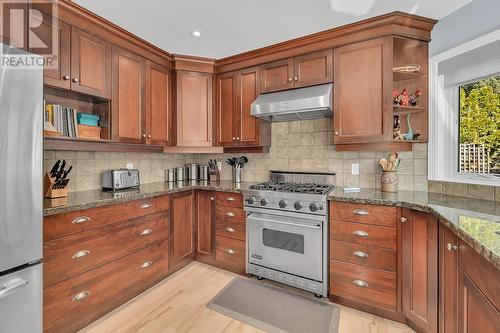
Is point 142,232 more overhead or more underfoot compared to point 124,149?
more underfoot

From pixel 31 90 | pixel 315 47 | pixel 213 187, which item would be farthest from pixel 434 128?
pixel 31 90

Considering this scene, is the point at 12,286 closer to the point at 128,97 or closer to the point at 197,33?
the point at 128,97

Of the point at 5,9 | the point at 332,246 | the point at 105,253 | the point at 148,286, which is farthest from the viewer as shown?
the point at 148,286

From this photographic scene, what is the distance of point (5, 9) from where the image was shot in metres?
1.50

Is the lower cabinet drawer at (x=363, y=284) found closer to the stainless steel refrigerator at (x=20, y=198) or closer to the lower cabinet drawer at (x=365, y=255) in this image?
the lower cabinet drawer at (x=365, y=255)

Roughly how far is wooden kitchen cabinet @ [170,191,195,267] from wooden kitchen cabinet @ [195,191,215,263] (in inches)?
2.8

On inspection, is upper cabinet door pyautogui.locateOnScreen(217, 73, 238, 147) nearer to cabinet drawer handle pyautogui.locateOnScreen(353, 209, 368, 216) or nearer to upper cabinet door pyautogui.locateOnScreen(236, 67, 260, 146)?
upper cabinet door pyautogui.locateOnScreen(236, 67, 260, 146)

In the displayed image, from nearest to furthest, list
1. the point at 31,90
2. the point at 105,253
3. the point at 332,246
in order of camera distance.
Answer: the point at 31,90 → the point at 105,253 → the point at 332,246

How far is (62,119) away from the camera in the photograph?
2.00 meters

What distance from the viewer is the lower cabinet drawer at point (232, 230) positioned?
263 centimetres

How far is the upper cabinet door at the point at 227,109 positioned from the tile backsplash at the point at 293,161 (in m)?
0.42

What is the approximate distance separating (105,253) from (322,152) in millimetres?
2309

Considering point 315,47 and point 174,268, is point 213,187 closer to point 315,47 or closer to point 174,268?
point 174,268

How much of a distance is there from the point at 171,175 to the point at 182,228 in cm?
85
